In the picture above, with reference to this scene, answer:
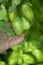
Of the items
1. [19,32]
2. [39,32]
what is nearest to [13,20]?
[19,32]

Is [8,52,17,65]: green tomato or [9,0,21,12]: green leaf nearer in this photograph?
[9,0,21,12]: green leaf

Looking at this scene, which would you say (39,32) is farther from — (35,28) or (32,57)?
(32,57)

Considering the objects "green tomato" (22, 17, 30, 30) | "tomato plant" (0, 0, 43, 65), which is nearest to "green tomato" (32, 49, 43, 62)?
"tomato plant" (0, 0, 43, 65)

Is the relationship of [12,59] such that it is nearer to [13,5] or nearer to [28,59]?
[28,59]

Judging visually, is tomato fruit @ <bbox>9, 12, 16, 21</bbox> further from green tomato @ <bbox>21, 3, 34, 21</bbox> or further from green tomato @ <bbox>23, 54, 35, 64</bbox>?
green tomato @ <bbox>23, 54, 35, 64</bbox>

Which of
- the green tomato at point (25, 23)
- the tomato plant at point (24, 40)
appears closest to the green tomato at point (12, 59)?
the tomato plant at point (24, 40)

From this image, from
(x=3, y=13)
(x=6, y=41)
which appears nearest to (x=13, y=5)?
(x=3, y=13)

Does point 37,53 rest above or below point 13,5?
below

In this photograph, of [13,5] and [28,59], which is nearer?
[13,5]
